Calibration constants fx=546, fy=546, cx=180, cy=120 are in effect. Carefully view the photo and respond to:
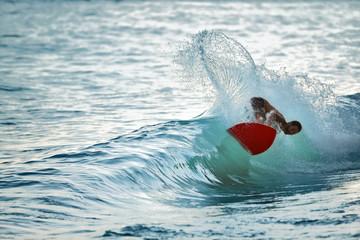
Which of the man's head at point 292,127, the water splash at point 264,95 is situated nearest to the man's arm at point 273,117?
the man's head at point 292,127

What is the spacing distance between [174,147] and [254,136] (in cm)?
138

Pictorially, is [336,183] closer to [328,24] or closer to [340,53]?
[340,53]

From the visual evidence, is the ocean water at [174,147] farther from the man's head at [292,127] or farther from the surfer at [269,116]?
the man's head at [292,127]

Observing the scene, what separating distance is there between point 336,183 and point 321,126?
3.08 metres

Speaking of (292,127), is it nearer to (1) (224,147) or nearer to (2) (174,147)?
(1) (224,147)

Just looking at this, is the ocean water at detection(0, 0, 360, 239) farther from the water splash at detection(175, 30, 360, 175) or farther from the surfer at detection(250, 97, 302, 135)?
the surfer at detection(250, 97, 302, 135)

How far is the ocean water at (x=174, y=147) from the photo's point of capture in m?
5.57

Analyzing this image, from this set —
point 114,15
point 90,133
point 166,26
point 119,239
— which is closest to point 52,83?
point 90,133

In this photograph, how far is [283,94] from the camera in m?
10.4

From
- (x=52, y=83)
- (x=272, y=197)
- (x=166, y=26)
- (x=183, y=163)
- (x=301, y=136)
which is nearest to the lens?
(x=272, y=197)

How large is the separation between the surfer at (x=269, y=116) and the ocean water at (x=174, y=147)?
0.97 ft

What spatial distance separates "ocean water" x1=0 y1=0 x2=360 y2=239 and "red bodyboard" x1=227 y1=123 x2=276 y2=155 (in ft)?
0.93

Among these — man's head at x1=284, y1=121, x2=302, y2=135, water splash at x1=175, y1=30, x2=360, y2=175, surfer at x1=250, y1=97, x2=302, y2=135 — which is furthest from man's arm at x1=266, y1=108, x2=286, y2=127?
water splash at x1=175, y1=30, x2=360, y2=175

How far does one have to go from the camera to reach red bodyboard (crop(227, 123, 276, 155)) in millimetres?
8328
